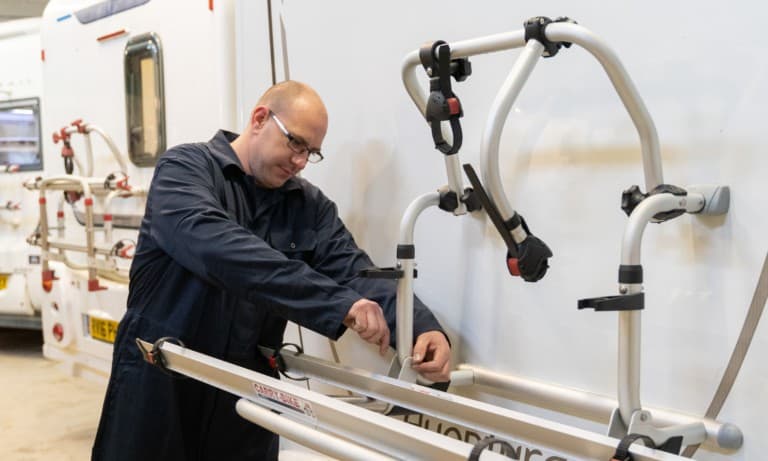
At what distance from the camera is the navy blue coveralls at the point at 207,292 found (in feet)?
5.82

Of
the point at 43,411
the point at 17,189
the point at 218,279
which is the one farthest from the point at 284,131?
the point at 17,189

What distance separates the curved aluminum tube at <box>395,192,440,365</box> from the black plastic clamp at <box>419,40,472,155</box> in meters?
0.23

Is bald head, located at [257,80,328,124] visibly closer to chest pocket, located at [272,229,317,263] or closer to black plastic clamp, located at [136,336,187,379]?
chest pocket, located at [272,229,317,263]

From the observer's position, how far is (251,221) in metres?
2.10

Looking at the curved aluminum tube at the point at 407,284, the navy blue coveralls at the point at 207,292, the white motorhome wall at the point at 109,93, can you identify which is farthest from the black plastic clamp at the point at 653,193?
the white motorhome wall at the point at 109,93

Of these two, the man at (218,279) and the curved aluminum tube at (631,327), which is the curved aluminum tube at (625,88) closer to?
the curved aluminum tube at (631,327)

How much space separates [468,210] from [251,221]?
2.17 feet

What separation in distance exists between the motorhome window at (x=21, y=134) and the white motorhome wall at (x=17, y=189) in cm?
5

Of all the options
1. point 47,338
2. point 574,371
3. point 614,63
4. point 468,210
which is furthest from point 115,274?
point 614,63

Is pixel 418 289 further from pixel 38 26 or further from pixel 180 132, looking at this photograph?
pixel 38 26

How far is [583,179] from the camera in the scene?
159cm

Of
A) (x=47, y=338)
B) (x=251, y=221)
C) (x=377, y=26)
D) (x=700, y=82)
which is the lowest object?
(x=47, y=338)

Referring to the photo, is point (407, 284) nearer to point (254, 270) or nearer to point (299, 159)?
point (254, 270)

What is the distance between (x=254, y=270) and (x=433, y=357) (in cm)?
49
